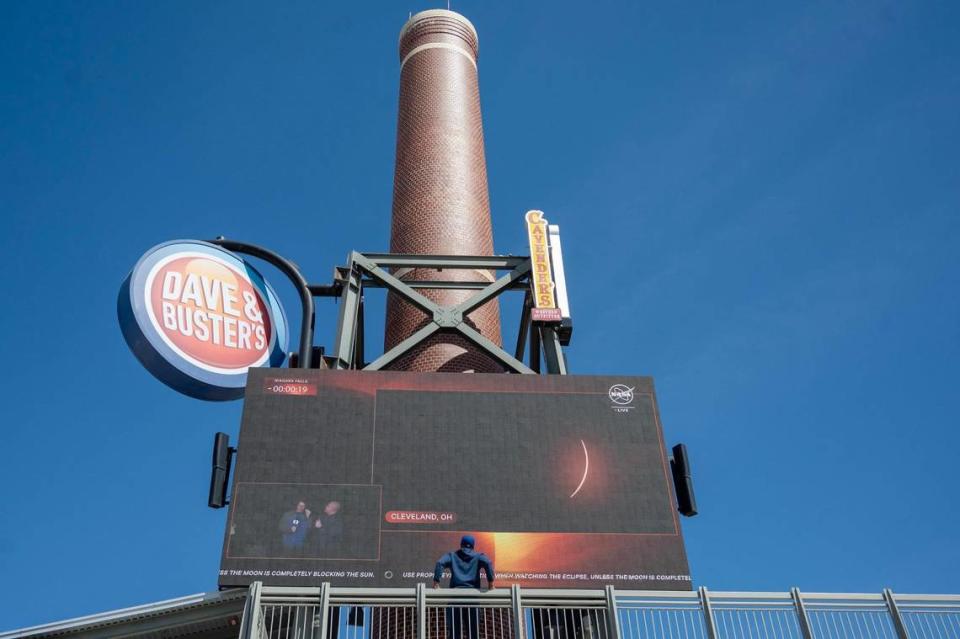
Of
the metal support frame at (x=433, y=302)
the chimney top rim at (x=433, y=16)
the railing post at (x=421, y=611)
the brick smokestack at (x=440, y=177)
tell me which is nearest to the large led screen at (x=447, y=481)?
the metal support frame at (x=433, y=302)

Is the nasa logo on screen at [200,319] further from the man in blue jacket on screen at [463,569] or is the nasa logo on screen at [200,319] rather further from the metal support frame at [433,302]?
the man in blue jacket on screen at [463,569]

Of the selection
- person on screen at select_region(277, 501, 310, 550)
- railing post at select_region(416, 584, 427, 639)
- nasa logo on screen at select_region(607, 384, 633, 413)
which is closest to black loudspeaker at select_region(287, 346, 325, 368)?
person on screen at select_region(277, 501, 310, 550)

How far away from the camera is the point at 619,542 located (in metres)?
14.5

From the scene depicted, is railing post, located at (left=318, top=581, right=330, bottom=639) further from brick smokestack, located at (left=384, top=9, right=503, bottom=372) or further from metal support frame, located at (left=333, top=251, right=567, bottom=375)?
brick smokestack, located at (left=384, top=9, right=503, bottom=372)

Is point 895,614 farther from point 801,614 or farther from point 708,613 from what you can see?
point 708,613

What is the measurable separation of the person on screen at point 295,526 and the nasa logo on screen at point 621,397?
5.83m

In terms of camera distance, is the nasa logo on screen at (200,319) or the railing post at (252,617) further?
the nasa logo on screen at (200,319)

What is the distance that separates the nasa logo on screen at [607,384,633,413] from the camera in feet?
53.4

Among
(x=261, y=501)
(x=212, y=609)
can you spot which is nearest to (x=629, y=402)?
(x=261, y=501)

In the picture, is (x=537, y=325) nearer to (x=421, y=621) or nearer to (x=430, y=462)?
(x=430, y=462)

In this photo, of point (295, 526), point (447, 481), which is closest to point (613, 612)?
point (447, 481)

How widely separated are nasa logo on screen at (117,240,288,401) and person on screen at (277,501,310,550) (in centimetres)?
332

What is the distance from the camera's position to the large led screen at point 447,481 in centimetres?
1409

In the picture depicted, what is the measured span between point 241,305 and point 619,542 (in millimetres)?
9025
